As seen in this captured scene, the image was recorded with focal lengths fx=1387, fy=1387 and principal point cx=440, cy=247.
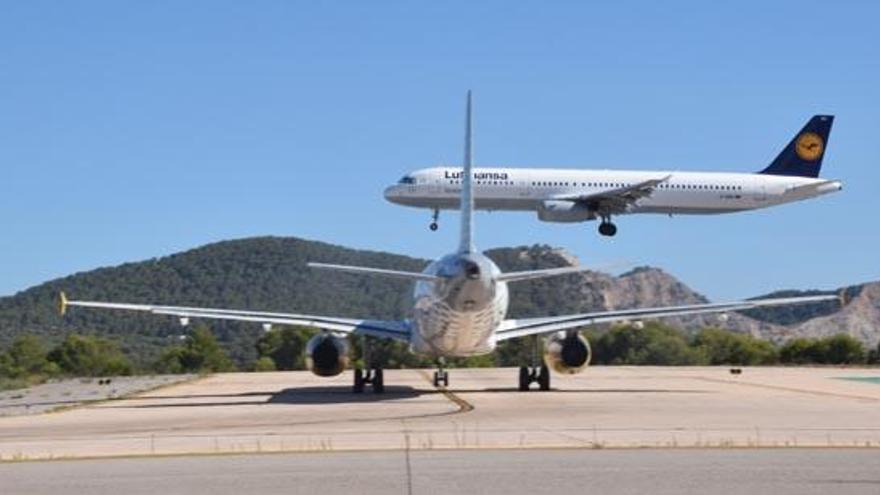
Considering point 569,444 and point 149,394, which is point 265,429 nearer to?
point 569,444

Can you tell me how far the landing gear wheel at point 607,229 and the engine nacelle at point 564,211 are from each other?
3.67ft

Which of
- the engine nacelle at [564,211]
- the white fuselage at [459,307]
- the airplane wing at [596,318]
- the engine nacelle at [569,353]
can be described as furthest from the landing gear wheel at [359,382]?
the engine nacelle at [564,211]

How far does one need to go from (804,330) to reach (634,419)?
4549 inches

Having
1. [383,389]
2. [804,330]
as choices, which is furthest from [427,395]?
[804,330]

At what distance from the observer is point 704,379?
45844mm

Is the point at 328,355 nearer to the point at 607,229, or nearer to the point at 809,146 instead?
the point at 607,229

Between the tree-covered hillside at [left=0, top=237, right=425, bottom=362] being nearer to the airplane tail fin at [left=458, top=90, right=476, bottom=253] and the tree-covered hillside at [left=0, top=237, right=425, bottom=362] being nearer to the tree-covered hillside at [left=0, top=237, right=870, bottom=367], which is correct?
the tree-covered hillside at [left=0, top=237, right=870, bottom=367]

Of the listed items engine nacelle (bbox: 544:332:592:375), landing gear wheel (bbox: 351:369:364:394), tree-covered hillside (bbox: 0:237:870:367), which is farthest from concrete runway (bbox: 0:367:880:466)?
tree-covered hillside (bbox: 0:237:870:367)

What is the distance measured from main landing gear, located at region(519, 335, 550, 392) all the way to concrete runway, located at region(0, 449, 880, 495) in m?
19.0

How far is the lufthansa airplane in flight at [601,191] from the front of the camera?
7006cm

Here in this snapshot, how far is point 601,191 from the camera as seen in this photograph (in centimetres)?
7225

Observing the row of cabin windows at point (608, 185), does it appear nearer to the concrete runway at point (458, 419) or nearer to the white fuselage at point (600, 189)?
the white fuselage at point (600, 189)

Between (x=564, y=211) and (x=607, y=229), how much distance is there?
7.65ft

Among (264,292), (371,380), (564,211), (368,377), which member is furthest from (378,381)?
(264,292)
